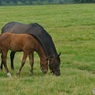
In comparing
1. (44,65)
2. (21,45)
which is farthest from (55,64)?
(21,45)

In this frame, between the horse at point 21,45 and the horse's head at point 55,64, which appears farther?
the horse's head at point 55,64

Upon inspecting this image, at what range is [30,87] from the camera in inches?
365

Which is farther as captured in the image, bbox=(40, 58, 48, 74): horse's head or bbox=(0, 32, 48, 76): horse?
bbox=(40, 58, 48, 74): horse's head

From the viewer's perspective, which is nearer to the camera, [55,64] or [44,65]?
[55,64]

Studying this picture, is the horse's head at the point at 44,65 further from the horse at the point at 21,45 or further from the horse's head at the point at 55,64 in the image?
the horse's head at the point at 55,64

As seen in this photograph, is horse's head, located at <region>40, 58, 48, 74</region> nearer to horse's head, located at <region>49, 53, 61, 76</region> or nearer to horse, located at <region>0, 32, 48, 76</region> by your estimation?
horse, located at <region>0, 32, 48, 76</region>

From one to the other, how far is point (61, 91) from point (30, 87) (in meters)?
0.86

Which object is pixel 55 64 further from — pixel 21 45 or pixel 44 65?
pixel 21 45

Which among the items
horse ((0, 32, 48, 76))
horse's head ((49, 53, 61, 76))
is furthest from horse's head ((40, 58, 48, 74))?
horse's head ((49, 53, 61, 76))

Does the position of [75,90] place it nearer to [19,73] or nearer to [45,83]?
[45,83]

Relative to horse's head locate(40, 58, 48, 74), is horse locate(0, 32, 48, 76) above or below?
above

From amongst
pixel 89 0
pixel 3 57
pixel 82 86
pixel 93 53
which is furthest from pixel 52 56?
pixel 89 0

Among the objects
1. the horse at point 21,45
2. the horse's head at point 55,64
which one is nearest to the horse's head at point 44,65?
the horse at point 21,45

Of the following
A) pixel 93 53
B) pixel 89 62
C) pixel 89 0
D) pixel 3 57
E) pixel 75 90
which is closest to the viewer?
pixel 75 90
